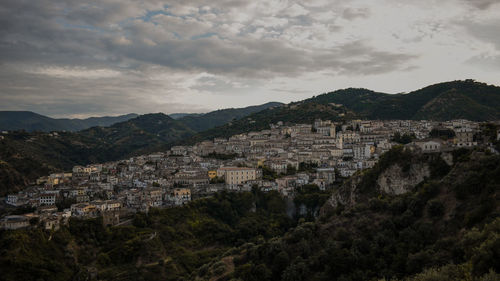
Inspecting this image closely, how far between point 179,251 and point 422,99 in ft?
287

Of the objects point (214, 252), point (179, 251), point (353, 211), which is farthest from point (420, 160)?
point (179, 251)

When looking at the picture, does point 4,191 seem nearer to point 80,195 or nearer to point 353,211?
point 80,195

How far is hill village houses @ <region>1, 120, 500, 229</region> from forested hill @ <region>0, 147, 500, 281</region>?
121 inches

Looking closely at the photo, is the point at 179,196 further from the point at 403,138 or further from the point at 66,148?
the point at 66,148

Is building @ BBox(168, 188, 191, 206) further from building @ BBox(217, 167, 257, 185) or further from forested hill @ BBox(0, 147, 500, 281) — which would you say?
building @ BBox(217, 167, 257, 185)

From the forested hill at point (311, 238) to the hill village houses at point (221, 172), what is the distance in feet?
10.1

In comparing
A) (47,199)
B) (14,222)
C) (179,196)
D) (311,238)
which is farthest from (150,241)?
(311,238)

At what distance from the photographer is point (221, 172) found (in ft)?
189

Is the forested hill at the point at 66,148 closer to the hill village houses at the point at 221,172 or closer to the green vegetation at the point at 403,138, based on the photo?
the hill village houses at the point at 221,172

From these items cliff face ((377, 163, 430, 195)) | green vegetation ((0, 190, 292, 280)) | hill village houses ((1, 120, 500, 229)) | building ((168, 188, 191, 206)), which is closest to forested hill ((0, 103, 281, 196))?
hill village houses ((1, 120, 500, 229))

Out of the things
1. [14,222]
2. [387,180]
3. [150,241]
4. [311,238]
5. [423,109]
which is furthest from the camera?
[423,109]

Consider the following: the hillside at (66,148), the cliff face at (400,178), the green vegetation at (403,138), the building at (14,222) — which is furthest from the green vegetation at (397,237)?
the hillside at (66,148)

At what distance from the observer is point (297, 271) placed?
2377 centimetres

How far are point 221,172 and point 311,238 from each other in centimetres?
3076
